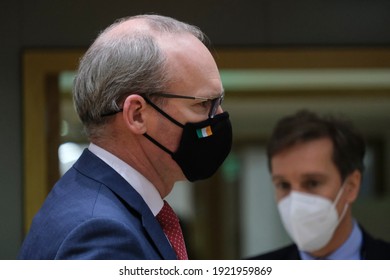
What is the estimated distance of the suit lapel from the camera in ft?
6.13

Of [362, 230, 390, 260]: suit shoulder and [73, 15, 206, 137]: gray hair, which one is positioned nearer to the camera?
[73, 15, 206, 137]: gray hair

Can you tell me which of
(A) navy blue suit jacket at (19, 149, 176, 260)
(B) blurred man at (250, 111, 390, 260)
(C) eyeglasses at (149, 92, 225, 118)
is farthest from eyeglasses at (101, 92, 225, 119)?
(B) blurred man at (250, 111, 390, 260)

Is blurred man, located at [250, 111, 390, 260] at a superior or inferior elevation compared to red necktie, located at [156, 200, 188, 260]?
inferior


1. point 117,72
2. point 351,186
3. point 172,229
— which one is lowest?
point 351,186

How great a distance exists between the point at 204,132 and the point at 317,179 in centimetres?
130

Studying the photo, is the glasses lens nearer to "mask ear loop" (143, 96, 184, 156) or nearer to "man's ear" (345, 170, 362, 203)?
"mask ear loop" (143, 96, 184, 156)

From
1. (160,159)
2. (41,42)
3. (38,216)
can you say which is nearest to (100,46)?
(160,159)

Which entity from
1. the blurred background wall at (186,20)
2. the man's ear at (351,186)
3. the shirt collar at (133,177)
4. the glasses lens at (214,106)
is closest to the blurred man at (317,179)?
the man's ear at (351,186)

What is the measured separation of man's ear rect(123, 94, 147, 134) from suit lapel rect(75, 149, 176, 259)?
11 cm

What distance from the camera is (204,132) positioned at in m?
2.05

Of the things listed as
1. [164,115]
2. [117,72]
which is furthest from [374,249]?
[117,72]

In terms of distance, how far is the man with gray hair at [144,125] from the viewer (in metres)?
1.87

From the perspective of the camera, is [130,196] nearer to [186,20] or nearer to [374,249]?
[374,249]
